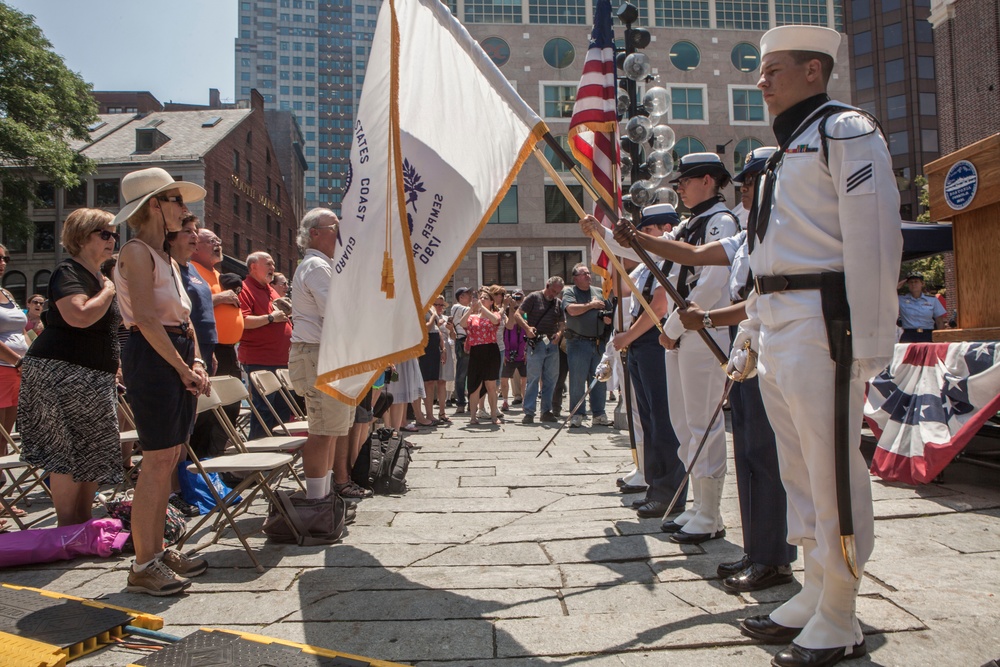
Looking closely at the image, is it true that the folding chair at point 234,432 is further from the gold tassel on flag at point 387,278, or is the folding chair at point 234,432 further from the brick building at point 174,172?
the brick building at point 174,172

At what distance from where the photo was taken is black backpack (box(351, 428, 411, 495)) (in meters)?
5.71

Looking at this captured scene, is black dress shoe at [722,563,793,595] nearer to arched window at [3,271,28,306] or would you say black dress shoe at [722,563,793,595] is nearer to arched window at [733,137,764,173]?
arched window at [733,137,764,173]

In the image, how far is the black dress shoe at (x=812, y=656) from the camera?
2.50m

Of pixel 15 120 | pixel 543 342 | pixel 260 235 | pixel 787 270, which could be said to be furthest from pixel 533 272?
pixel 787 270

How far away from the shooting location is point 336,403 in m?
4.51

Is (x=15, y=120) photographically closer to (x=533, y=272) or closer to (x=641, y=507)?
(x=533, y=272)

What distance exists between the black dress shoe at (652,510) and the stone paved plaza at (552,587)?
0.09m

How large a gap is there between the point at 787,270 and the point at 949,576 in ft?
6.26

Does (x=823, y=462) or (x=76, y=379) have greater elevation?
(x=76, y=379)

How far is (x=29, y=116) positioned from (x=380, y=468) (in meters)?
32.9

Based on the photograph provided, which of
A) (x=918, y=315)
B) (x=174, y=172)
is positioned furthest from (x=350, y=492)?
(x=174, y=172)

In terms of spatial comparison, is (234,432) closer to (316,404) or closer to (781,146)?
(316,404)

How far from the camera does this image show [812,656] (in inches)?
98.5

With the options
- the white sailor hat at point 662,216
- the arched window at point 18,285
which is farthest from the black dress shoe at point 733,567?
the arched window at point 18,285
